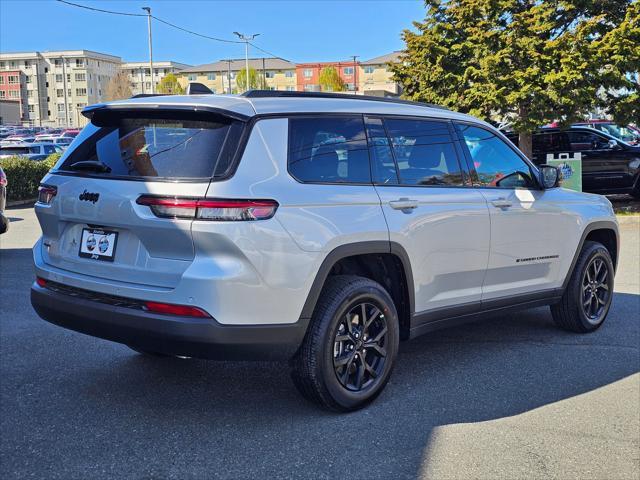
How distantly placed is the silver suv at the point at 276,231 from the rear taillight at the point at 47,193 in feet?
0.04

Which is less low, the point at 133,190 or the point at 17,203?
the point at 133,190

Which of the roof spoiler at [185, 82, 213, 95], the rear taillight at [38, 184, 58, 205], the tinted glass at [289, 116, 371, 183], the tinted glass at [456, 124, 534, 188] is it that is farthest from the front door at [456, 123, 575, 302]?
the rear taillight at [38, 184, 58, 205]

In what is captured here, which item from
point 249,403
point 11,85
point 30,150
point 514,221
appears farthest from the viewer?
point 11,85

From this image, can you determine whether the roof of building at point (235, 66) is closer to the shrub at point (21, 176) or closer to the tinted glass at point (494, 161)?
the shrub at point (21, 176)

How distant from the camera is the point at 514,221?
5.03 meters

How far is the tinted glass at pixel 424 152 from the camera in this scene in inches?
173

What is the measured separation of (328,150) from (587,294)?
315 cm

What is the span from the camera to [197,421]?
3879 millimetres

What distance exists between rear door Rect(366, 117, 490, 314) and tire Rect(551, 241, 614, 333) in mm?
1347

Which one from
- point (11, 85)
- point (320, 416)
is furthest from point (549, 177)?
point (11, 85)

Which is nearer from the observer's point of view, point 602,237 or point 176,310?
point 176,310

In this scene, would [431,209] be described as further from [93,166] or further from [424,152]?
[93,166]

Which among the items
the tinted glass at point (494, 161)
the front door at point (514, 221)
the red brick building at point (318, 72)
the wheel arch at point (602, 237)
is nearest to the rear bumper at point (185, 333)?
the front door at point (514, 221)

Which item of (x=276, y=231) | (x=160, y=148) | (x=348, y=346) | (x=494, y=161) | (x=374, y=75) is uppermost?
(x=374, y=75)
